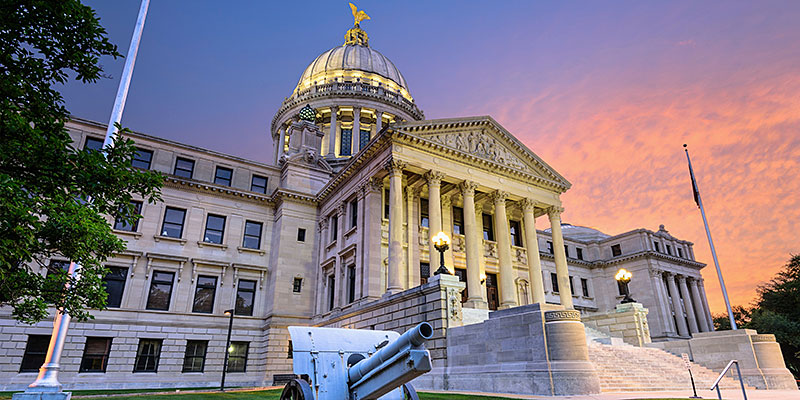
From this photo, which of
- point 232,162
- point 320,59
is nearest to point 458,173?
point 232,162

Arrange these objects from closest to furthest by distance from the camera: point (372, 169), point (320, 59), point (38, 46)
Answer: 1. point (38, 46)
2. point (372, 169)
3. point (320, 59)

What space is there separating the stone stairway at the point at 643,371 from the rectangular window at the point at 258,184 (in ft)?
86.0

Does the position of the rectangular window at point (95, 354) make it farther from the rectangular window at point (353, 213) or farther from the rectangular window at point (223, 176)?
the rectangular window at point (353, 213)

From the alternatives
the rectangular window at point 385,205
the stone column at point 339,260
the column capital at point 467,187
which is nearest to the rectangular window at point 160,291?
the stone column at point 339,260

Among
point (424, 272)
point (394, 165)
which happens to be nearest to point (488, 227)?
point (424, 272)

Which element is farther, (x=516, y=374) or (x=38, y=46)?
(x=516, y=374)

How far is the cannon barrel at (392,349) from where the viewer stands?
19.9 feet

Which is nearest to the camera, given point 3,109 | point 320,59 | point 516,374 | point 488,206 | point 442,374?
point 3,109

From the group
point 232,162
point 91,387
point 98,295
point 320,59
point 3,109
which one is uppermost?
point 320,59

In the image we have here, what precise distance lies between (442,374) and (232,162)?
2450cm

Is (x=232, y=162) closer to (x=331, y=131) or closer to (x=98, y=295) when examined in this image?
(x=331, y=131)

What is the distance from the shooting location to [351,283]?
29.9 metres

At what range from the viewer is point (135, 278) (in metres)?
29.2

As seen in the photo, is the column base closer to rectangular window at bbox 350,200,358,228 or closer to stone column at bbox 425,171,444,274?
stone column at bbox 425,171,444,274
